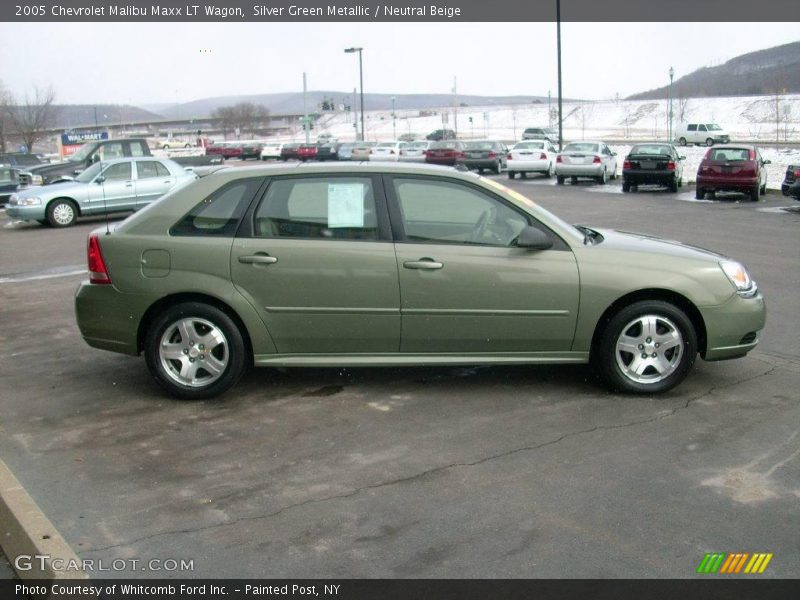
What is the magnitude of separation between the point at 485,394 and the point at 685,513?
2.11m

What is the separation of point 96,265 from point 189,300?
724 millimetres

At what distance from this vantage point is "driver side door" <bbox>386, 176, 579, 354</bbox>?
5866mm

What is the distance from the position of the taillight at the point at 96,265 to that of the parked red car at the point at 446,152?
117ft

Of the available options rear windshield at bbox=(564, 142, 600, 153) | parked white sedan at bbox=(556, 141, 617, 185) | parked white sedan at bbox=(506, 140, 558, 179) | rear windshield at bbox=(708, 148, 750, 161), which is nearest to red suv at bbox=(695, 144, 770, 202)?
rear windshield at bbox=(708, 148, 750, 161)

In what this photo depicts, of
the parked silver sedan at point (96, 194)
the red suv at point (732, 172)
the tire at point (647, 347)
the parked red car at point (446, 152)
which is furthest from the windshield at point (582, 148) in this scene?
the tire at point (647, 347)

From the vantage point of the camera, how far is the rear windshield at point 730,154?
24344mm

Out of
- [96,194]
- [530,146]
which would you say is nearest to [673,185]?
[530,146]

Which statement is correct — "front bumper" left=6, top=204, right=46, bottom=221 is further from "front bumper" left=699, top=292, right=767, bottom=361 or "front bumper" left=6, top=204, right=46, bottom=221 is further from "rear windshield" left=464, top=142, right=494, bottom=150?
"rear windshield" left=464, top=142, right=494, bottom=150

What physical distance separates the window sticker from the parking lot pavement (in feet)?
4.04

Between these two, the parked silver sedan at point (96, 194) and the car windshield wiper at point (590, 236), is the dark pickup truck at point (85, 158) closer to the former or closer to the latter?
the parked silver sedan at point (96, 194)

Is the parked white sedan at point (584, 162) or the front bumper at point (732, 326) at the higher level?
the parked white sedan at point (584, 162)

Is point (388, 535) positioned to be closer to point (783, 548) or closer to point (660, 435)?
point (783, 548)

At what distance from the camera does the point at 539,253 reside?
5949mm
